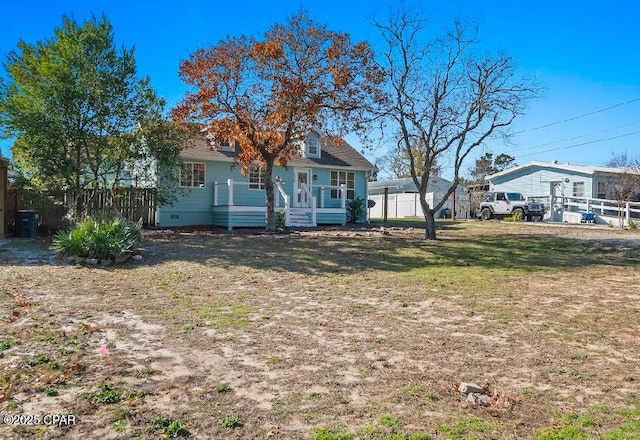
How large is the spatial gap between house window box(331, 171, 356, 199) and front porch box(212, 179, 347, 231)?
0.48 meters

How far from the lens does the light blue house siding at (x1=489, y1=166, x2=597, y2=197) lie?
31.6 metres

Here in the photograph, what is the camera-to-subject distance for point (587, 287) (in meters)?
8.23

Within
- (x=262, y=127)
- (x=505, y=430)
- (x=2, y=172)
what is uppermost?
(x=262, y=127)

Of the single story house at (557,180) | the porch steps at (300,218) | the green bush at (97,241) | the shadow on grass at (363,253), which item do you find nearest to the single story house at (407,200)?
the single story house at (557,180)

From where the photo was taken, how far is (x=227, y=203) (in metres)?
21.6

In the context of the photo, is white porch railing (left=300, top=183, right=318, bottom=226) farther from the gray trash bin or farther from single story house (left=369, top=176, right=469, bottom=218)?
single story house (left=369, top=176, right=469, bottom=218)

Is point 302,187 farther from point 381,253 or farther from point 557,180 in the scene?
point 557,180

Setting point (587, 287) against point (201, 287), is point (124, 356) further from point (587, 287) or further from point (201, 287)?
point (587, 287)

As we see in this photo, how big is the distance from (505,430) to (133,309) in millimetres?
4985

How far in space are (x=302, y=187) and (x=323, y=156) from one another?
3226 millimetres

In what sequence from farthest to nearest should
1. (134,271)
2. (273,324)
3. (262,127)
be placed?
(262,127)
(134,271)
(273,324)

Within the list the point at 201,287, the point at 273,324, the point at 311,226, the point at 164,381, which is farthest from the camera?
the point at 311,226

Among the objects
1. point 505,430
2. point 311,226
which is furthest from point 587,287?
point 311,226

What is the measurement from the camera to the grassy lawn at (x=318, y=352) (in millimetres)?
3205
